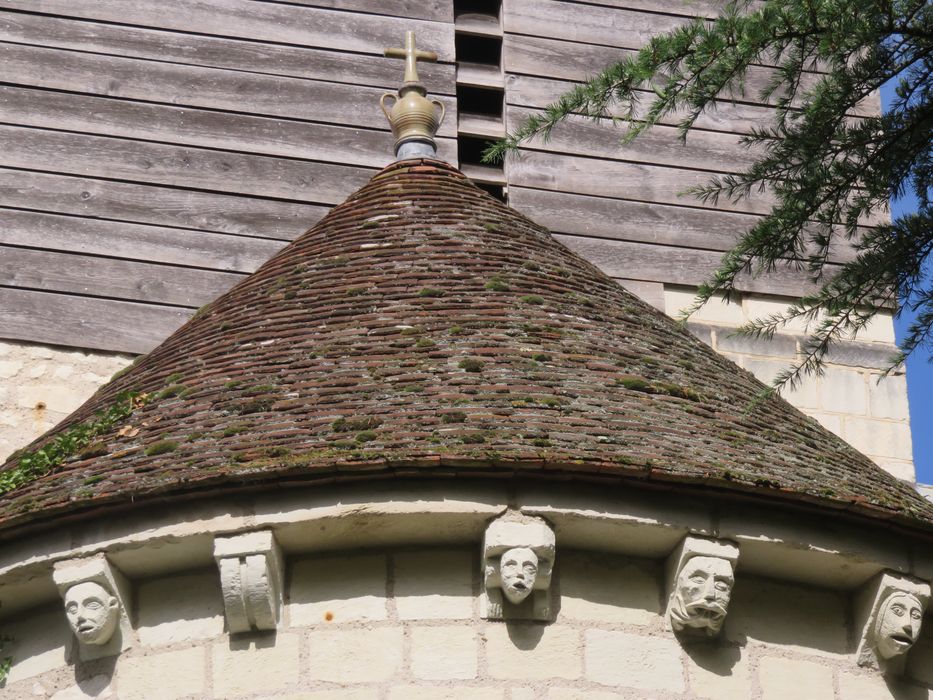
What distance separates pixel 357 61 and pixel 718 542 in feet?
22.0

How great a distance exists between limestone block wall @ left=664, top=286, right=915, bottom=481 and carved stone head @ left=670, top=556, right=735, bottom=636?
17.5 feet

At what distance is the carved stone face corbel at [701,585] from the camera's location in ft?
20.2

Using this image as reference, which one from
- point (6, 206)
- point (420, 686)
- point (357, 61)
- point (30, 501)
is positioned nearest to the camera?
point (420, 686)

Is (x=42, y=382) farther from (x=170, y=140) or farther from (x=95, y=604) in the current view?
(x=95, y=604)

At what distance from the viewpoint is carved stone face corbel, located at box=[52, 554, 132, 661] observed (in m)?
6.14

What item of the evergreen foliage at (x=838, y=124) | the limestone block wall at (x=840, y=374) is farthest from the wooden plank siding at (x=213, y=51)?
the evergreen foliage at (x=838, y=124)

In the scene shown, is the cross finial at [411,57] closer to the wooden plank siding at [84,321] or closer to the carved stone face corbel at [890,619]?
the wooden plank siding at [84,321]

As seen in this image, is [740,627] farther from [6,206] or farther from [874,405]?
[6,206]

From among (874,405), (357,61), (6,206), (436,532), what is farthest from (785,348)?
(436,532)

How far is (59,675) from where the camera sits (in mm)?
6277

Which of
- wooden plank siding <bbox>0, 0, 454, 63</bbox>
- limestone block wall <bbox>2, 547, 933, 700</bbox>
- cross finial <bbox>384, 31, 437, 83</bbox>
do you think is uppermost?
wooden plank siding <bbox>0, 0, 454, 63</bbox>

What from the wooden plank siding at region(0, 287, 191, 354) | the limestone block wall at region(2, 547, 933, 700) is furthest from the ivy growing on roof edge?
the wooden plank siding at region(0, 287, 191, 354)

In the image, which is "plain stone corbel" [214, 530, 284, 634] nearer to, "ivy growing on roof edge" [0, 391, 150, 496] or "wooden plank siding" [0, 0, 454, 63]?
Result: "ivy growing on roof edge" [0, 391, 150, 496]

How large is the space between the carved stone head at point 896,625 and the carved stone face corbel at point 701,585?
57 cm
